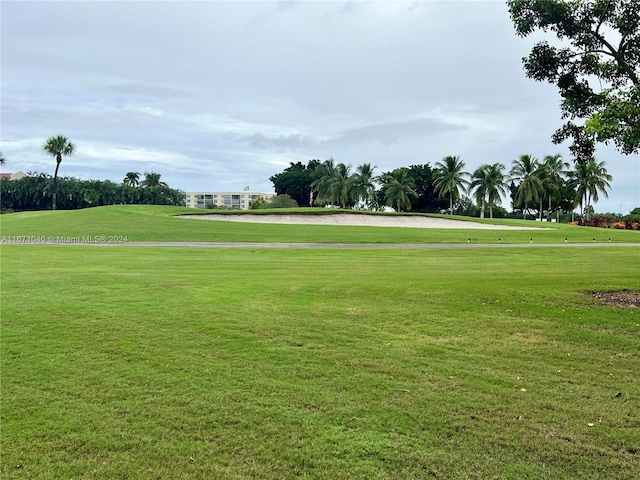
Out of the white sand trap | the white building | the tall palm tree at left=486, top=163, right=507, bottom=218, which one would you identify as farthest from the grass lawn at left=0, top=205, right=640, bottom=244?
the white building

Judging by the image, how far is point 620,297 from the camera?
9.38 meters

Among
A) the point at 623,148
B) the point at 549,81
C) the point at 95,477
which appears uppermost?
the point at 549,81

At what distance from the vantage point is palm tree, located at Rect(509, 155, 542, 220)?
2894 inches

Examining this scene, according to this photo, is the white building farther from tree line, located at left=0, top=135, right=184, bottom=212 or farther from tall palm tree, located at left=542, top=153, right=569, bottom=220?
tall palm tree, located at left=542, top=153, right=569, bottom=220

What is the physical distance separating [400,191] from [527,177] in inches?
779

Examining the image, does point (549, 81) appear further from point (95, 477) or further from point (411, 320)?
point (95, 477)

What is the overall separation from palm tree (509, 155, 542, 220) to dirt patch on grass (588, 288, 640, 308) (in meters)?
68.8

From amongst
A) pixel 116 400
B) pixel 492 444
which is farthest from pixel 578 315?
pixel 116 400

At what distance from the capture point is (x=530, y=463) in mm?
3520

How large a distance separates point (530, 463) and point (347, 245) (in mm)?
23784

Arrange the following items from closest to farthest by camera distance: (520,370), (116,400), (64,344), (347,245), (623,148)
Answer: (116,400)
(520,370)
(64,344)
(623,148)
(347,245)

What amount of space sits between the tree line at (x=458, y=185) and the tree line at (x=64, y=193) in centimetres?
3354

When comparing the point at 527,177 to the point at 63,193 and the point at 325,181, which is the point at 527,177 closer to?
the point at 325,181

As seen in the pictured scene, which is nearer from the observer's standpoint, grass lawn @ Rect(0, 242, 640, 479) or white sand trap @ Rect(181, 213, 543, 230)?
grass lawn @ Rect(0, 242, 640, 479)
